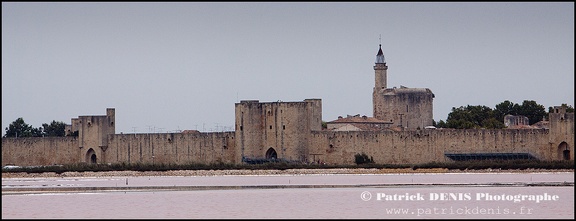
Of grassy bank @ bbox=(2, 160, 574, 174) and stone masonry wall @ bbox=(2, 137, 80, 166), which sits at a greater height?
stone masonry wall @ bbox=(2, 137, 80, 166)

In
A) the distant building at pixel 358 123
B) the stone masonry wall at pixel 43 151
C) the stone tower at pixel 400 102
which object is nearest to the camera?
the stone masonry wall at pixel 43 151

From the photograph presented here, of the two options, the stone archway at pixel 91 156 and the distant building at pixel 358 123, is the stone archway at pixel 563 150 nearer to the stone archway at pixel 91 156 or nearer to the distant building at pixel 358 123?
the distant building at pixel 358 123

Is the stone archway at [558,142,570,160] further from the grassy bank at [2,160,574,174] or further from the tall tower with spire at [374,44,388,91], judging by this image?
the tall tower with spire at [374,44,388,91]

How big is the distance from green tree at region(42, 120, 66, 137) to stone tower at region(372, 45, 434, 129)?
23233 mm

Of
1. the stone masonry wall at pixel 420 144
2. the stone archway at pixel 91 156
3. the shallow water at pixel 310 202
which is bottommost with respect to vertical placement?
the shallow water at pixel 310 202

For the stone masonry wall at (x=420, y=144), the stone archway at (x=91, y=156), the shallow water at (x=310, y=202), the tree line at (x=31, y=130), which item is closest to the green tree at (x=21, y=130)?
the tree line at (x=31, y=130)

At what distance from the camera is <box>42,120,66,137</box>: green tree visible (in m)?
96.1

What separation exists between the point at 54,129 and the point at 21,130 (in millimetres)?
3260

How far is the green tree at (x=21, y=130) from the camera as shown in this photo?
93.9 m

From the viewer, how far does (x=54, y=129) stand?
97.1m

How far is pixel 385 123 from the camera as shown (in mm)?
86250

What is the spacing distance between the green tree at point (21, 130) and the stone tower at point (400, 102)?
24.6m

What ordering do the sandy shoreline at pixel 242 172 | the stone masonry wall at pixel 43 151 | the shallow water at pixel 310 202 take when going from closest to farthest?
the shallow water at pixel 310 202
the sandy shoreline at pixel 242 172
the stone masonry wall at pixel 43 151

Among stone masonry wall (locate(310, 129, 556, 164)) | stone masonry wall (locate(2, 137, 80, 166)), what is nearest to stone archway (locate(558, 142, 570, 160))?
stone masonry wall (locate(310, 129, 556, 164))
